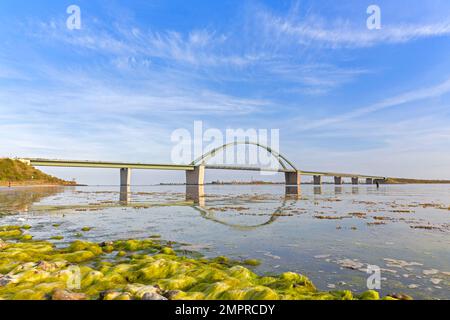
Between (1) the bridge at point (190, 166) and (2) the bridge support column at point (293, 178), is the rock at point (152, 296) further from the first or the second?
(2) the bridge support column at point (293, 178)

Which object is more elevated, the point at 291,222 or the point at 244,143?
the point at 244,143

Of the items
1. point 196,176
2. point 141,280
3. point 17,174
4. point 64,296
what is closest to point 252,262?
point 141,280

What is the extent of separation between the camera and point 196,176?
462 ft

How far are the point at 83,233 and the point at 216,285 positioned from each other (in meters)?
12.6

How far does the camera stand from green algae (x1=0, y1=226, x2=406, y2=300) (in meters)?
6.77

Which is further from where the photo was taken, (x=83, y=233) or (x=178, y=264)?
(x=83, y=233)

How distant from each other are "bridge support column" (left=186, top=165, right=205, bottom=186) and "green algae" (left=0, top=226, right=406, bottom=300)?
128 meters

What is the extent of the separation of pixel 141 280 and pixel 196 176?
133 metres

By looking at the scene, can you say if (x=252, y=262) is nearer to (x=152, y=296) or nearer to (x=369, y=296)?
(x=369, y=296)

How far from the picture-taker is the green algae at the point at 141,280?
22.2ft

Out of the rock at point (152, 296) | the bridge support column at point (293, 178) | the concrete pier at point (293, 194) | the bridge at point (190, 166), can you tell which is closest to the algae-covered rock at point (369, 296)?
the rock at point (152, 296)
